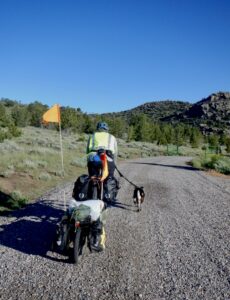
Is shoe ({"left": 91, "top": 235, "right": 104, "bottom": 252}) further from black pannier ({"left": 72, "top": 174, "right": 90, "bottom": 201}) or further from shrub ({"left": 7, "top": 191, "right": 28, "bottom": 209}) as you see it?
shrub ({"left": 7, "top": 191, "right": 28, "bottom": 209})

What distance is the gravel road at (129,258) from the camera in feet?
16.0

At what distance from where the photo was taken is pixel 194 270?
18.6 ft

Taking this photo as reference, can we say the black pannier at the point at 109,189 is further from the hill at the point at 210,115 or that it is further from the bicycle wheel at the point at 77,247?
the hill at the point at 210,115

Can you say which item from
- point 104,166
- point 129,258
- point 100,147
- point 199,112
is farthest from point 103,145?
point 199,112

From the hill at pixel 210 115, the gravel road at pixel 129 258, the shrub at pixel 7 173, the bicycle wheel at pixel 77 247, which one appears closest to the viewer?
the gravel road at pixel 129 258

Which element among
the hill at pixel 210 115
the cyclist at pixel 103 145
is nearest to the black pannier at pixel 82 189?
the cyclist at pixel 103 145

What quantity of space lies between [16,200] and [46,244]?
17.0 feet

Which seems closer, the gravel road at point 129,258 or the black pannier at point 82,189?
the gravel road at point 129,258

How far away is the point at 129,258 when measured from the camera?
20.0ft

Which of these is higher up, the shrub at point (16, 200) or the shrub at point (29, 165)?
the shrub at point (29, 165)

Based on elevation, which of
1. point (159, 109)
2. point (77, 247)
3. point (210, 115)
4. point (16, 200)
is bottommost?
point (16, 200)

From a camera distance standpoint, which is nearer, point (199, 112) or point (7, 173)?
point (7, 173)

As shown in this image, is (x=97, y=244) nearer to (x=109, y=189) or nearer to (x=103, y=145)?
(x=109, y=189)

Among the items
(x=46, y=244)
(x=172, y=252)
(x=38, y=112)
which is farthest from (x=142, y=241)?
(x=38, y=112)
